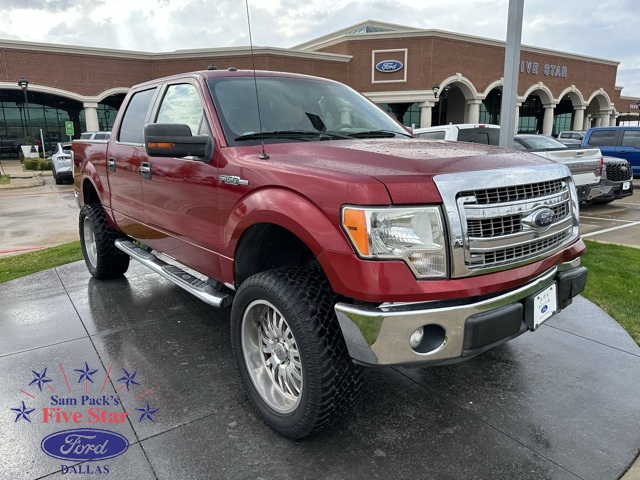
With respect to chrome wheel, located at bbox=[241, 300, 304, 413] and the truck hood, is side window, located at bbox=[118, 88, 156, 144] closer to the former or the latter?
the truck hood

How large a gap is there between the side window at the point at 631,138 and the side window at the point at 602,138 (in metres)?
0.31

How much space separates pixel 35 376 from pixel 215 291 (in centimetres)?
140

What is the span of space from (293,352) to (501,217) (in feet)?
4.20

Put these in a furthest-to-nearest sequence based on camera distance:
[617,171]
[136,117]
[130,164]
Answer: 1. [617,171]
2. [136,117]
3. [130,164]

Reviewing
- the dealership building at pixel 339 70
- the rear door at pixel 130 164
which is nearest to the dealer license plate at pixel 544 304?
the rear door at pixel 130 164

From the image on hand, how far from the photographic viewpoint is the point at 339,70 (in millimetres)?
38688

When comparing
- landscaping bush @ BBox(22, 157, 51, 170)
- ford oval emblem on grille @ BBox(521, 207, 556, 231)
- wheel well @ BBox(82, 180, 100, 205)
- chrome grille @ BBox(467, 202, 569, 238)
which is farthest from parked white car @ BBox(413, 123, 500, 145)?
landscaping bush @ BBox(22, 157, 51, 170)

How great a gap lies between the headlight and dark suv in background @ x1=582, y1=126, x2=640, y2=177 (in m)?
15.4

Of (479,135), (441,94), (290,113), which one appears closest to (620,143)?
(479,135)

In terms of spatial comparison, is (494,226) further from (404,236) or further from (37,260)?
(37,260)

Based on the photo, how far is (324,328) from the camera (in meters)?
2.36

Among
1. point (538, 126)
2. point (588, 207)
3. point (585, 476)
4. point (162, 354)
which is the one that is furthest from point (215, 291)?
point (538, 126)

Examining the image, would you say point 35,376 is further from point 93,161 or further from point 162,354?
point 93,161

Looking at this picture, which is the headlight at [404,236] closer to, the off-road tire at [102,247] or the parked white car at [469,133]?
the off-road tire at [102,247]
